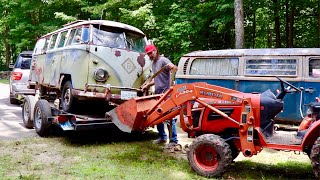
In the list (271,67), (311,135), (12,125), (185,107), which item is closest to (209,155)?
(185,107)

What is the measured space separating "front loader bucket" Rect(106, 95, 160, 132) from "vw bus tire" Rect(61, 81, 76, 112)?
1377 mm

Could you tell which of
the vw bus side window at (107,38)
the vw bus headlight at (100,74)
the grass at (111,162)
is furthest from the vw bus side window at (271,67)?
the vw bus headlight at (100,74)

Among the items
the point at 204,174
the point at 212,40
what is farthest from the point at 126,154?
the point at 212,40

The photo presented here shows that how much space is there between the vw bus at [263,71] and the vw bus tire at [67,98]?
3620 millimetres

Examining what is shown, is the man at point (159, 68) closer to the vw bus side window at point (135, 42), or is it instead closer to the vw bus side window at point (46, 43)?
the vw bus side window at point (135, 42)

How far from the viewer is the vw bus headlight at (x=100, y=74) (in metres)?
6.83

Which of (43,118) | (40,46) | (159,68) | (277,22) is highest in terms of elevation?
(277,22)

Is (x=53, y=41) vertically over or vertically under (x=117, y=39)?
over

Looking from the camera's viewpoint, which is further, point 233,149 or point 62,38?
point 62,38

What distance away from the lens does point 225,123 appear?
5.20 meters

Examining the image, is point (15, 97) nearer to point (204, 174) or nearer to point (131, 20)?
point (131, 20)

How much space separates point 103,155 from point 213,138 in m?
2.27

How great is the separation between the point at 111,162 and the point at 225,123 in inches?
79.7

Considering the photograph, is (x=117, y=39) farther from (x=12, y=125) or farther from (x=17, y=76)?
(x=17, y=76)
